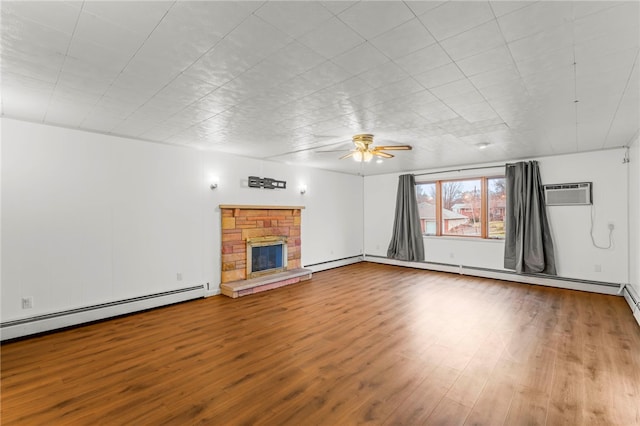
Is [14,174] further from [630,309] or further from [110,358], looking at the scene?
[630,309]

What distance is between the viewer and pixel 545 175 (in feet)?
17.9

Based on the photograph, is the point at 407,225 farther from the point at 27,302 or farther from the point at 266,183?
the point at 27,302

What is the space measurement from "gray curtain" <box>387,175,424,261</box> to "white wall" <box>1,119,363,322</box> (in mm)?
3735

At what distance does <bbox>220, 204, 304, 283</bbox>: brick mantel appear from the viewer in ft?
16.6

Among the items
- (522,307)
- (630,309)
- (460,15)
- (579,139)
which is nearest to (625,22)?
(460,15)

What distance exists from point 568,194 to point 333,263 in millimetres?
4958

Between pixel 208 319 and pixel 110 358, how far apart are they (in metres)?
1.16

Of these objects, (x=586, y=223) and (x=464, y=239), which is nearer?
(x=586, y=223)

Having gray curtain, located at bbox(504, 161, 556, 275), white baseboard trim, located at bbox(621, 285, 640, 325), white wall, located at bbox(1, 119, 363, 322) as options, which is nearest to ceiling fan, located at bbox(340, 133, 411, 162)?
white wall, located at bbox(1, 119, 363, 322)

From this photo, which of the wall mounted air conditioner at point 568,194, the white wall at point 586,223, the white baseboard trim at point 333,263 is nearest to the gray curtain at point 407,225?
the white baseboard trim at point 333,263

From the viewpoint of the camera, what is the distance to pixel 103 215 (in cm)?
379

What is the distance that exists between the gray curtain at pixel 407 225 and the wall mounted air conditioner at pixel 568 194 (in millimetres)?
2625

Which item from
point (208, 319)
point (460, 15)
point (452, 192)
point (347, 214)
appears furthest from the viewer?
point (347, 214)

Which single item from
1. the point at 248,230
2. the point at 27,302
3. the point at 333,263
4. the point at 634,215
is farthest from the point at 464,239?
the point at 27,302
